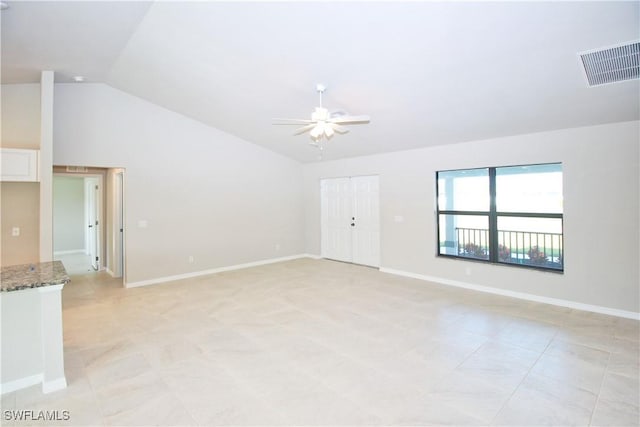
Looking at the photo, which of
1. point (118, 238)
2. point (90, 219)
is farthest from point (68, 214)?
point (118, 238)

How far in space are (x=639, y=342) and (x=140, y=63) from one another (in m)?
6.81

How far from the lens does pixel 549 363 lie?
2.98 m

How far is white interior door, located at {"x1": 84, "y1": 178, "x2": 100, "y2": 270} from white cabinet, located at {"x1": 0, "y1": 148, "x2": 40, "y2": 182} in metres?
3.44

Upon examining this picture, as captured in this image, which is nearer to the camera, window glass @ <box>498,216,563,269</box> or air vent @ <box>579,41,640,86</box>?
air vent @ <box>579,41,640,86</box>

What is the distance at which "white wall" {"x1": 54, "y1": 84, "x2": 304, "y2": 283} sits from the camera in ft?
17.3

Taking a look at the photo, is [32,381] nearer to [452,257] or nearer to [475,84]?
[475,84]

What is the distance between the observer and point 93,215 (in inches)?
307

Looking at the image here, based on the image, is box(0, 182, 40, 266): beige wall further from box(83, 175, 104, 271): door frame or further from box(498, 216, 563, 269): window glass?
box(498, 216, 563, 269): window glass

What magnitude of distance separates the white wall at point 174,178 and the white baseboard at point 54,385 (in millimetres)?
3270

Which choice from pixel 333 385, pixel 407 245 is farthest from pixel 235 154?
pixel 333 385

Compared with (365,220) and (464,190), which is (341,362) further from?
(365,220)

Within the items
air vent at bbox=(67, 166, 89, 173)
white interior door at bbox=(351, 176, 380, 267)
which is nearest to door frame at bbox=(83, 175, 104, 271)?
air vent at bbox=(67, 166, 89, 173)

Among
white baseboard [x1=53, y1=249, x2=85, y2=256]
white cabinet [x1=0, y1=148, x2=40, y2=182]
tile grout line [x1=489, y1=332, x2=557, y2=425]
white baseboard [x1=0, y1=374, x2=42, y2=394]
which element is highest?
white cabinet [x1=0, y1=148, x2=40, y2=182]

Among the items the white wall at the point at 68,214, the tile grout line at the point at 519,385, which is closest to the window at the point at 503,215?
the tile grout line at the point at 519,385
